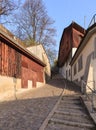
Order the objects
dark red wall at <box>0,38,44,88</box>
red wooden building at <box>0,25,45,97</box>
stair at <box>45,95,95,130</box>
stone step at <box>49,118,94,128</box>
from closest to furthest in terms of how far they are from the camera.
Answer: stair at <box>45,95,95,130</box> < stone step at <box>49,118,94,128</box> < red wooden building at <box>0,25,45,97</box> < dark red wall at <box>0,38,44,88</box>

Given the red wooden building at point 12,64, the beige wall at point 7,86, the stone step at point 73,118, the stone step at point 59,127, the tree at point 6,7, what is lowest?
the stone step at point 59,127

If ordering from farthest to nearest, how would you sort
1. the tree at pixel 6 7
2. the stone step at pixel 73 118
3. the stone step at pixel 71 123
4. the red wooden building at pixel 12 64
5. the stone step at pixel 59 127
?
the tree at pixel 6 7
the red wooden building at pixel 12 64
the stone step at pixel 73 118
the stone step at pixel 71 123
the stone step at pixel 59 127

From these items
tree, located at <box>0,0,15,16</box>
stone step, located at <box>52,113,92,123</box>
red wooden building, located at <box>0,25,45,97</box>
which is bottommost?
stone step, located at <box>52,113,92,123</box>

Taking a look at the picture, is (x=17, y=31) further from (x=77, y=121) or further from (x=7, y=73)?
(x=77, y=121)

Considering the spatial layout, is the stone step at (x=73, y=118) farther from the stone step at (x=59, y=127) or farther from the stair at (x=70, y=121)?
the stone step at (x=59, y=127)

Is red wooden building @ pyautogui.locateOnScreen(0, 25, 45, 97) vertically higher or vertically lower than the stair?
higher

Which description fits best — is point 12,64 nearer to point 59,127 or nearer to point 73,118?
point 73,118

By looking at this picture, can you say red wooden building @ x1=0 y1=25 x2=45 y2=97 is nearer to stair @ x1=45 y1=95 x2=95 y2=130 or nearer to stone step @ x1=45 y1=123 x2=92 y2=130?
stair @ x1=45 y1=95 x2=95 y2=130

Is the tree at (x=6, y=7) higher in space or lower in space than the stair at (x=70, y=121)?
higher

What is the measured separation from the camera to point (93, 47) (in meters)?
20.5

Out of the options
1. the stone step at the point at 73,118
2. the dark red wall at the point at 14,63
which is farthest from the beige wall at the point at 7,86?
the stone step at the point at 73,118

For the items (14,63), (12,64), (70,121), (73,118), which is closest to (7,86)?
(12,64)

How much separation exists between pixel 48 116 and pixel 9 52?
8868mm

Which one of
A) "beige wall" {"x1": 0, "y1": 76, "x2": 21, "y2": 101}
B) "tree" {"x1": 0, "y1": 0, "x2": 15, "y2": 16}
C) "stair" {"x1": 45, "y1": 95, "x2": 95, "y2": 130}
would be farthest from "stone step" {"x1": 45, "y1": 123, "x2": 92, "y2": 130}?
"tree" {"x1": 0, "y1": 0, "x2": 15, "y2": 16}
